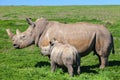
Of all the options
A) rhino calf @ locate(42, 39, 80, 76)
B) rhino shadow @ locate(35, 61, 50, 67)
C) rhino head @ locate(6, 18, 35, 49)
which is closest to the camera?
rhino calf @ locate(42, 39, 80, 76)

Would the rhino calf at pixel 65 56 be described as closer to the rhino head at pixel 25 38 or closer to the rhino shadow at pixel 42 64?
the rhino head at pixel 25 38

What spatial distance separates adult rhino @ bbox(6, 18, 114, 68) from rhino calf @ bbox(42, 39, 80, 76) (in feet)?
2.79

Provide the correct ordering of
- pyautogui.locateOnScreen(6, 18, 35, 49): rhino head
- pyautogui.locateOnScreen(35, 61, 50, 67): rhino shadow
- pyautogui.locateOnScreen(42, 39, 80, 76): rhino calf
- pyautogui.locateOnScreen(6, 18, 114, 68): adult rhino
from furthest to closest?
pyautogui.locateOnScreen(35, 61, 50, 67): rhino shadow < pyautogui.locateOnScreen(6, 18, 35, 49): rhino head < pyautogui.locateOnScreen(6, 18, 114, 68): adult rhino < pyautogui.locateOnScreen(42, 39, 80, 76): rhino calf

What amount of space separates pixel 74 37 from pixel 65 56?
1.84 m

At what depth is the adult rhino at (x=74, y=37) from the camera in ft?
42.6

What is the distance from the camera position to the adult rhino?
1298 cm

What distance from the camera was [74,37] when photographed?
13.0 meters

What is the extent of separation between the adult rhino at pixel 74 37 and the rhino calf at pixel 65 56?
0.85 meters

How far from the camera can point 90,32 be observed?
1311cm

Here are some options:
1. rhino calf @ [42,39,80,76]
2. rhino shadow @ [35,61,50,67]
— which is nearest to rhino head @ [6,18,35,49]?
rhino shadow @ [35,61,50,67]

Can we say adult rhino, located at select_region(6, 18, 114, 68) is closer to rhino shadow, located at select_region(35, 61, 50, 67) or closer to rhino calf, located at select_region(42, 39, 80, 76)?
rhino calf, located at select_region(42, 39, 80, 76)

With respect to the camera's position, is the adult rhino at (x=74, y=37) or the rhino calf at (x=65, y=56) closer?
the rhino calf at (x=65, y=56)

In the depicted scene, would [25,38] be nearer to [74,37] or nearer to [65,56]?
[74,37]

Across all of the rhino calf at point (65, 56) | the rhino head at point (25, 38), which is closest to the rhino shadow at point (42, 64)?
the rhino head at point (25, 38)
